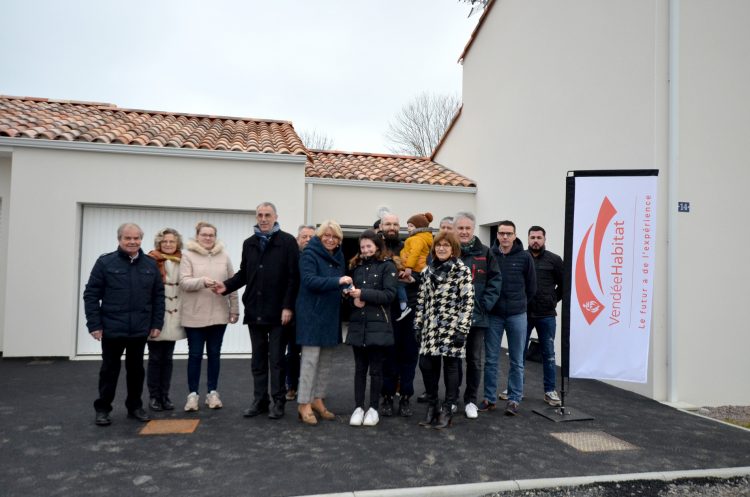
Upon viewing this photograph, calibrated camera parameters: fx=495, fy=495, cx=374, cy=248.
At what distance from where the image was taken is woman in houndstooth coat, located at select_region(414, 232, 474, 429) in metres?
4.69

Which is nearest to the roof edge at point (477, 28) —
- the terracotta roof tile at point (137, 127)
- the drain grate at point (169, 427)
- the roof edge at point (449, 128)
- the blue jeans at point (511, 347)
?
the roof edge at point (449, 128)

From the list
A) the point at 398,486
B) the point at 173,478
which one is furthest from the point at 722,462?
the point at 173,478

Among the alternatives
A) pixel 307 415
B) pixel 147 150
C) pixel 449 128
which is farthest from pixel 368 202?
Answer: pixel 307 415

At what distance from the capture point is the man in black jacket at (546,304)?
5.74 metres

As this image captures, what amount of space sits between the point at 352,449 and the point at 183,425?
5.80 ft

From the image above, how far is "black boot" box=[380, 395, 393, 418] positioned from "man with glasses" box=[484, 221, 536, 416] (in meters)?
1.13

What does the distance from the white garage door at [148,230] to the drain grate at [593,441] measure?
5813mm

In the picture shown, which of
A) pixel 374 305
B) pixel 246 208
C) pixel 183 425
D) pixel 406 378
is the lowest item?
pixel 183 425

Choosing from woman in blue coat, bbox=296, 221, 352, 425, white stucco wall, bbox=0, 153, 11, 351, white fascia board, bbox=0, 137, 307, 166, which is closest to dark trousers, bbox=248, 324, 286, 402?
woman in blue coat, bbox=296, 221, 352, 425

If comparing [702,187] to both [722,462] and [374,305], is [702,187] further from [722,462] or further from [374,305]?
[374,305]

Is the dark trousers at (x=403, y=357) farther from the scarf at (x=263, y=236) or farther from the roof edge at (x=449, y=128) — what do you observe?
the roof edge at (x=449, y=128)

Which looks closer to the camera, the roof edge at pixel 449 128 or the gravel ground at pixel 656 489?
the gravel ground at pixel 656 489

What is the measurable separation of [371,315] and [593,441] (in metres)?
2.40

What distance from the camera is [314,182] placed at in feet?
34.8
